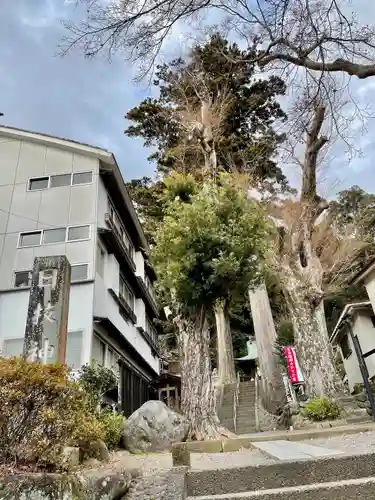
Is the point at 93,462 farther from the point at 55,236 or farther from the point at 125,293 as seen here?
the point at 125,293

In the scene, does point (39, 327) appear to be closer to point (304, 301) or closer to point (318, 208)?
point (304, 301)

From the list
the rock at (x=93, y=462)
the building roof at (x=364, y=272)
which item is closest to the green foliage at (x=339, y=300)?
the building roof at (x=364, y=272)

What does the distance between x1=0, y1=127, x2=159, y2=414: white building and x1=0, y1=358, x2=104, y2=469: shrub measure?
7.08 meters

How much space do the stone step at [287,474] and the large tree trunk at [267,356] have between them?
12.7m

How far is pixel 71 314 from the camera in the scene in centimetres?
1048

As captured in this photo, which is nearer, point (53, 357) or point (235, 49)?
point (235, 49)

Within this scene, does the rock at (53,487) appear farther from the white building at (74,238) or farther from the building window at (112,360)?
the building window at (112,360)

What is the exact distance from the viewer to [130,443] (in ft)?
22.9

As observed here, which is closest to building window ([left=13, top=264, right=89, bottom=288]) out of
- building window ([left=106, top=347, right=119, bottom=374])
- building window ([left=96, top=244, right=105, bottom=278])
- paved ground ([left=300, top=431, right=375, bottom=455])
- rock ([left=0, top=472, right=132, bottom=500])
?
building window ([left=96, top=244, right=105, bottom=278])

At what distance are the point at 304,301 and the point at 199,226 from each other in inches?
228

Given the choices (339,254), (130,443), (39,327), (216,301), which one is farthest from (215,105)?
(130,443)

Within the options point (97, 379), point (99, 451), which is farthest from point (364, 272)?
point (99, 451)

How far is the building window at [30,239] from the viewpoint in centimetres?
1223

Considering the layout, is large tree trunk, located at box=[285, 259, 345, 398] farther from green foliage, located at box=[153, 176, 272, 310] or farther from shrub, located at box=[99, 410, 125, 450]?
shrub, located at box=[99, 410, 125, 450]
